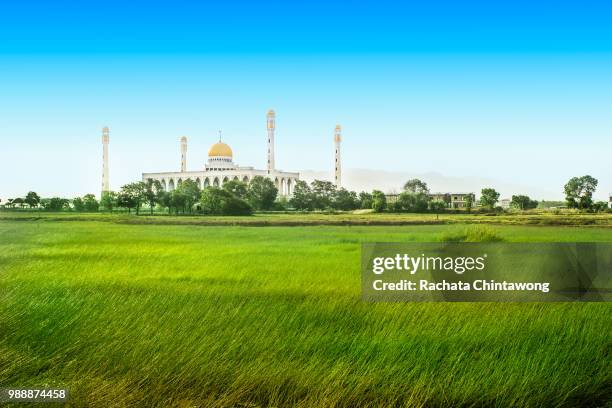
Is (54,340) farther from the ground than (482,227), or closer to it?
closer to it

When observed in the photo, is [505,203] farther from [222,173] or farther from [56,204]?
[56,204]

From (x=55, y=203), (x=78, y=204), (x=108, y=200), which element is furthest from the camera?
(x=108, y=200)

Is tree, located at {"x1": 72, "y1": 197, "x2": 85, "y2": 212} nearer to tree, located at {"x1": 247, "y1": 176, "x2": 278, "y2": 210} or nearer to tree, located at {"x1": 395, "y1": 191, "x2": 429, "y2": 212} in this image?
tree, located at {"x1": 247, "y1": 176, "x2": 278, "y2": 210}

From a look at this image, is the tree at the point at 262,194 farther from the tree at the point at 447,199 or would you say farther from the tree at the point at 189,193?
the tree at the point at 447,199

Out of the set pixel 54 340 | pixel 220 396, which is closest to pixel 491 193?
pixel 220 396

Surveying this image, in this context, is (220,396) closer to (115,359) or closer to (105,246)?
(115,359)

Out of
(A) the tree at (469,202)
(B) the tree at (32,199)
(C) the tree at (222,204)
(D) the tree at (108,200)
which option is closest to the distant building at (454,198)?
(A) the tree at (469,202)

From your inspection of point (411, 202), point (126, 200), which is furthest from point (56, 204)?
point (411, 202)
